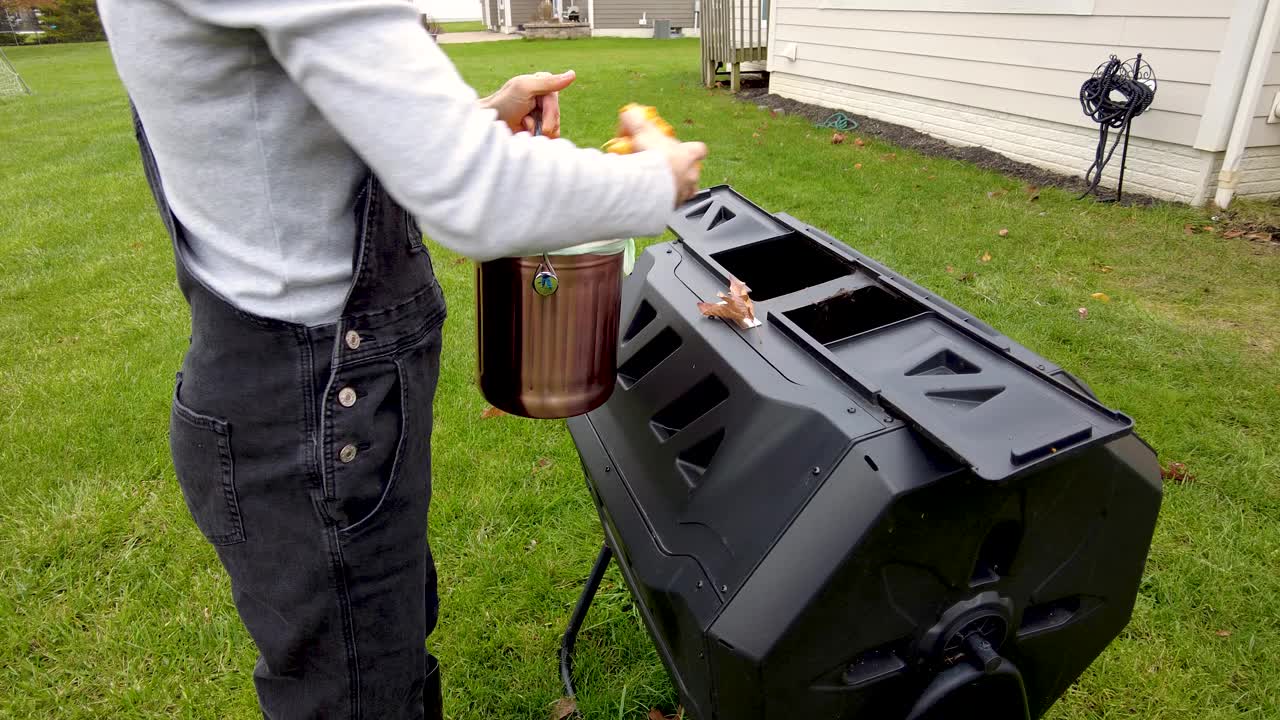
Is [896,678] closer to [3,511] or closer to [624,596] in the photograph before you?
[624,596]

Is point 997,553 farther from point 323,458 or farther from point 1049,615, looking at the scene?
point 323,458

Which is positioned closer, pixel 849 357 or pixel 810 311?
pixel 849 357

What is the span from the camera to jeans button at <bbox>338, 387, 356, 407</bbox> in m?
1.14

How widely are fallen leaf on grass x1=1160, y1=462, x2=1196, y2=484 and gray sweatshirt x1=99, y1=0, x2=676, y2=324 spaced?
2.84 metres

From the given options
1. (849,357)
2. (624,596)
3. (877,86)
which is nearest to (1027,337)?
(624,596)

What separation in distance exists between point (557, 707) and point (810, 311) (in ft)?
4.39

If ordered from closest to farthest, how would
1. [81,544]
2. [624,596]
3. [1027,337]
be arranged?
[624,596] < [81,544] < [1027,337]

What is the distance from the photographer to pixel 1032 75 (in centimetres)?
692

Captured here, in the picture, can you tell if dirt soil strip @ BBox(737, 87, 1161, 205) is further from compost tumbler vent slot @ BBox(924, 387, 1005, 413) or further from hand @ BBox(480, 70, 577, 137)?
hand @ BBox(480, 70, 577, 137)

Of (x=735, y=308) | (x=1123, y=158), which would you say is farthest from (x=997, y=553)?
(x=1123, y=158)

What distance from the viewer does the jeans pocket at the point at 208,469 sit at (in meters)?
1.17

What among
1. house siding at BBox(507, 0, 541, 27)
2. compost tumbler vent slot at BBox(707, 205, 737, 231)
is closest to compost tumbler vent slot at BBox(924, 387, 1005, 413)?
compost tumbler vent slot at BBox(707, 205, 737, 231)

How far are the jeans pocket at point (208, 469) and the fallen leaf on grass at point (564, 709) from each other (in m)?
1.32

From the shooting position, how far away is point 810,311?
1.79 m
